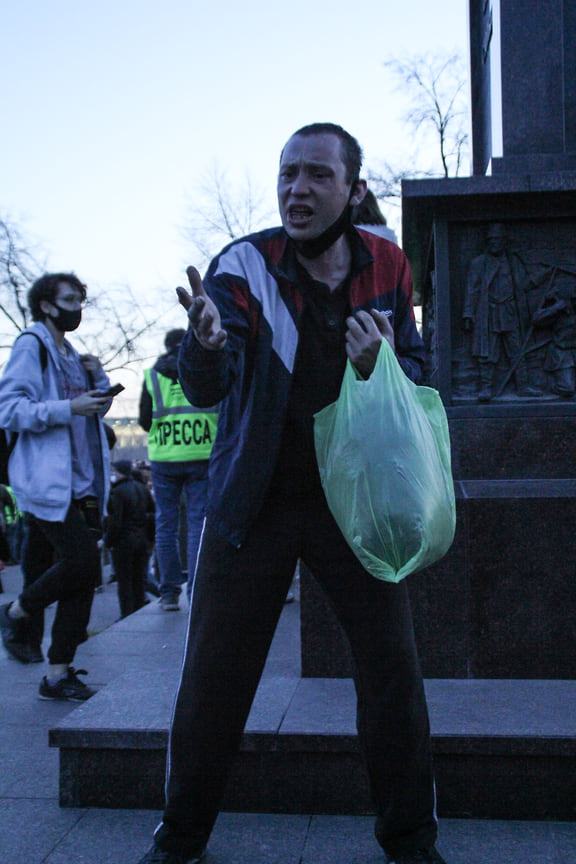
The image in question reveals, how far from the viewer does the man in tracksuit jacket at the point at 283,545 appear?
2686 millimetres

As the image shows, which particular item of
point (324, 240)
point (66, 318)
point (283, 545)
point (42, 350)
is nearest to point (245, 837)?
point (283, 545)

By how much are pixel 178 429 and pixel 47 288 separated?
2.22m

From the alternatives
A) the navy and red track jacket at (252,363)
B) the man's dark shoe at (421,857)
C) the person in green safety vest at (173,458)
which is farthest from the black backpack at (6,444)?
the man's dark shoe at (421,857)

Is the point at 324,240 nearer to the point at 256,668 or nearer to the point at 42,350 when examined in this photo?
the point at 256,668

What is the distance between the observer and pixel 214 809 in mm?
2764

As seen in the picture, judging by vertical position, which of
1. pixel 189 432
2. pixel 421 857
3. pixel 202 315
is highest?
pixel 202 315

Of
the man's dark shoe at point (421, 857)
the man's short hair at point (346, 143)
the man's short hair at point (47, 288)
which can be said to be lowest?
the man's dark shoe at point (421, 857)

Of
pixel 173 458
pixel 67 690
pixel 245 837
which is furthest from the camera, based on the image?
pixel 173 458

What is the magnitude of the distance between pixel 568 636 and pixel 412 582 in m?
0.65

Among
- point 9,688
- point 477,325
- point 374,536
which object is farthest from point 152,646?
point 374,536

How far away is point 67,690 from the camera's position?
15.8 ft

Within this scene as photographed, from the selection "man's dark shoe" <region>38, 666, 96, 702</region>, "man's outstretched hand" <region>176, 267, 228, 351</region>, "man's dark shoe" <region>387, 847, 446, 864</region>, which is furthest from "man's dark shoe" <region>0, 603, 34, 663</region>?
"man's outstretched hand" <region>176, 267, 228, 351</region>

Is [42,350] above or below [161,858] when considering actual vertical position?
above

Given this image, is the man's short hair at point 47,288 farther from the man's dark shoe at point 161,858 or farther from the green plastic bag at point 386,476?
the man's dark shoe at point 161,858
